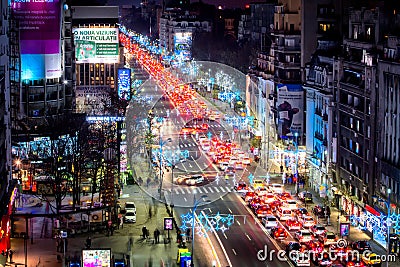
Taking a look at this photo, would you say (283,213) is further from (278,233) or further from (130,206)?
(130,206)

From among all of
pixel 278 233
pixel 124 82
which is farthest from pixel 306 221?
pixel 124 82

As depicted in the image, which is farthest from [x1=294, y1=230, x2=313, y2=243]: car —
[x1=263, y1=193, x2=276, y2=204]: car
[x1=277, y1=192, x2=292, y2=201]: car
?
[x1=277, y1=192, x2=292, y2=201]: car

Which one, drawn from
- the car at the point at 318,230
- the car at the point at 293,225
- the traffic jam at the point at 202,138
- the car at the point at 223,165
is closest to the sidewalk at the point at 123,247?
the car at the point at 293,225

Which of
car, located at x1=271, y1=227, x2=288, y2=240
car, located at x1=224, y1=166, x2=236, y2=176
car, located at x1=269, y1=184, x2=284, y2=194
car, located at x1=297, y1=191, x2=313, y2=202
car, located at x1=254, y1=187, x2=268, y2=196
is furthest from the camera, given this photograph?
car, located at x1=224, y1=166, x2=236, y2=176

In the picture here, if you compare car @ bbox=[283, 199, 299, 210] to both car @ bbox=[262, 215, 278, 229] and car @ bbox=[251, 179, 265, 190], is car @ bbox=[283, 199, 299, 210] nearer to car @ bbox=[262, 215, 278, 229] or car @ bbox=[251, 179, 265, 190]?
car @ bbox=[262, 215, 278, 229]

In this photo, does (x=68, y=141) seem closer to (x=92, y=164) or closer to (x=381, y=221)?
(x=92, y=164)
